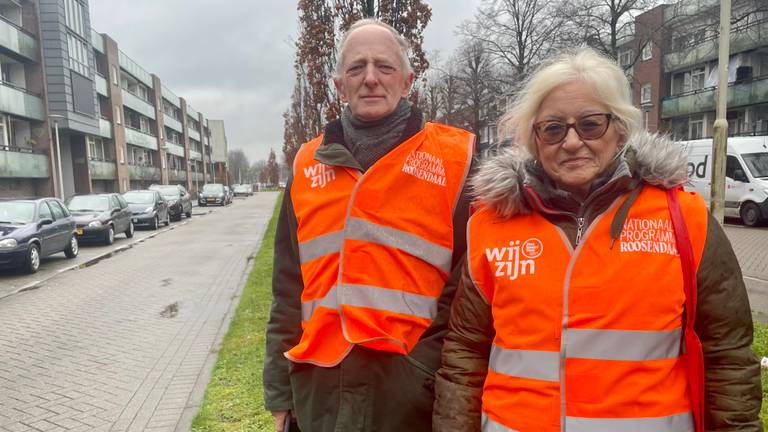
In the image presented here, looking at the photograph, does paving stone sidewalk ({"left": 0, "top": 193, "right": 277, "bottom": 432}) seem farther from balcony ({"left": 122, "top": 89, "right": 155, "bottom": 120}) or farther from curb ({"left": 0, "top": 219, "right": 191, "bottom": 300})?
balcony ({"left": 122, "top": 89, "right": 155, "bottom": 120})

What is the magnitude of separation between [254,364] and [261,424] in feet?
4.19

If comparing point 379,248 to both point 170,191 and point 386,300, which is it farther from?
point 170,191

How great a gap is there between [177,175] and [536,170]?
223 feet

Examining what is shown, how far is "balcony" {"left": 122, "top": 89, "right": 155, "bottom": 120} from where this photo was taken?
147 ft

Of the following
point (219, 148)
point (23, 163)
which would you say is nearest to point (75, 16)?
point (23, 163)

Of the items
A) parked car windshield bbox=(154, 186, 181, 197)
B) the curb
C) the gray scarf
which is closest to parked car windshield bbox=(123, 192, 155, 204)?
the curb

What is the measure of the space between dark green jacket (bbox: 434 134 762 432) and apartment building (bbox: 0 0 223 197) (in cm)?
2829

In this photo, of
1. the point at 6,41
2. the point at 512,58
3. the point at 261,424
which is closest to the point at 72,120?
the point at 6,41

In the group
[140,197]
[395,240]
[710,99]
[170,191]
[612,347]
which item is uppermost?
[710,99]

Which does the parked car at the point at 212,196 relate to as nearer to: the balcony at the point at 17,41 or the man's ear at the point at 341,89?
the balcony at the point at 17,41

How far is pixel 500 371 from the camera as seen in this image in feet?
5.27

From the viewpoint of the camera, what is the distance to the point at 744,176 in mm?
16578

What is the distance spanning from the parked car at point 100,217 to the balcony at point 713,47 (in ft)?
80.1

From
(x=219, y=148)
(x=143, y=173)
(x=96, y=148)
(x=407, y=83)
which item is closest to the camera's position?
(x=407, y=83)
